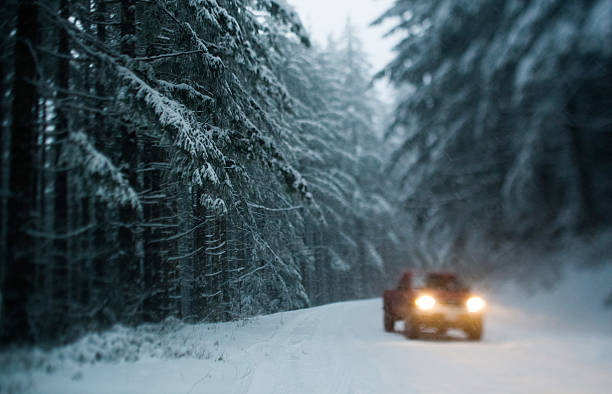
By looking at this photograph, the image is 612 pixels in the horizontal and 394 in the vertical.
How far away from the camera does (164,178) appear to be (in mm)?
7469

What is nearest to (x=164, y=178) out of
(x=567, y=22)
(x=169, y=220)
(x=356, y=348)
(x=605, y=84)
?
(x=169, y=220)

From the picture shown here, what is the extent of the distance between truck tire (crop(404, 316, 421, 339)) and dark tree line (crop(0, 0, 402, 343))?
3226 millimetres

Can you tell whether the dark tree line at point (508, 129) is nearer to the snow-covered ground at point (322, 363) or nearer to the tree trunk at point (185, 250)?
the snow-covered ground at point (322, 363)

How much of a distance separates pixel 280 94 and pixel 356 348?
6.22 m

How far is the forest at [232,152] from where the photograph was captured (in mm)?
4559

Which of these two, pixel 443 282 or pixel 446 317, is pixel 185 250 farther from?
pixel 443 282

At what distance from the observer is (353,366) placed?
287 inches

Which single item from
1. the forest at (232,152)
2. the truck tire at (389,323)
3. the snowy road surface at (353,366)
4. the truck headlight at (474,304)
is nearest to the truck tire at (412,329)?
the snowy road surface at (353,366)

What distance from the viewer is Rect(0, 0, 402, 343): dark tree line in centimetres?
436

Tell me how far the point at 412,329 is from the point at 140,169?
25.7ft

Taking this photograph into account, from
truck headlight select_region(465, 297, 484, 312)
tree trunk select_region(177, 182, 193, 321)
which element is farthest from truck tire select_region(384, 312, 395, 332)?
tree trunk select_region(177, 182, 193, 321)

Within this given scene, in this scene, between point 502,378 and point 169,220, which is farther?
point 169,220

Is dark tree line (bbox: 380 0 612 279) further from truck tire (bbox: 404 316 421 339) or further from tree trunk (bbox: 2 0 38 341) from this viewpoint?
tree trunk (bbox: 2 0 38 341)

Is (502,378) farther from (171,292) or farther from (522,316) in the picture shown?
(522,316)
